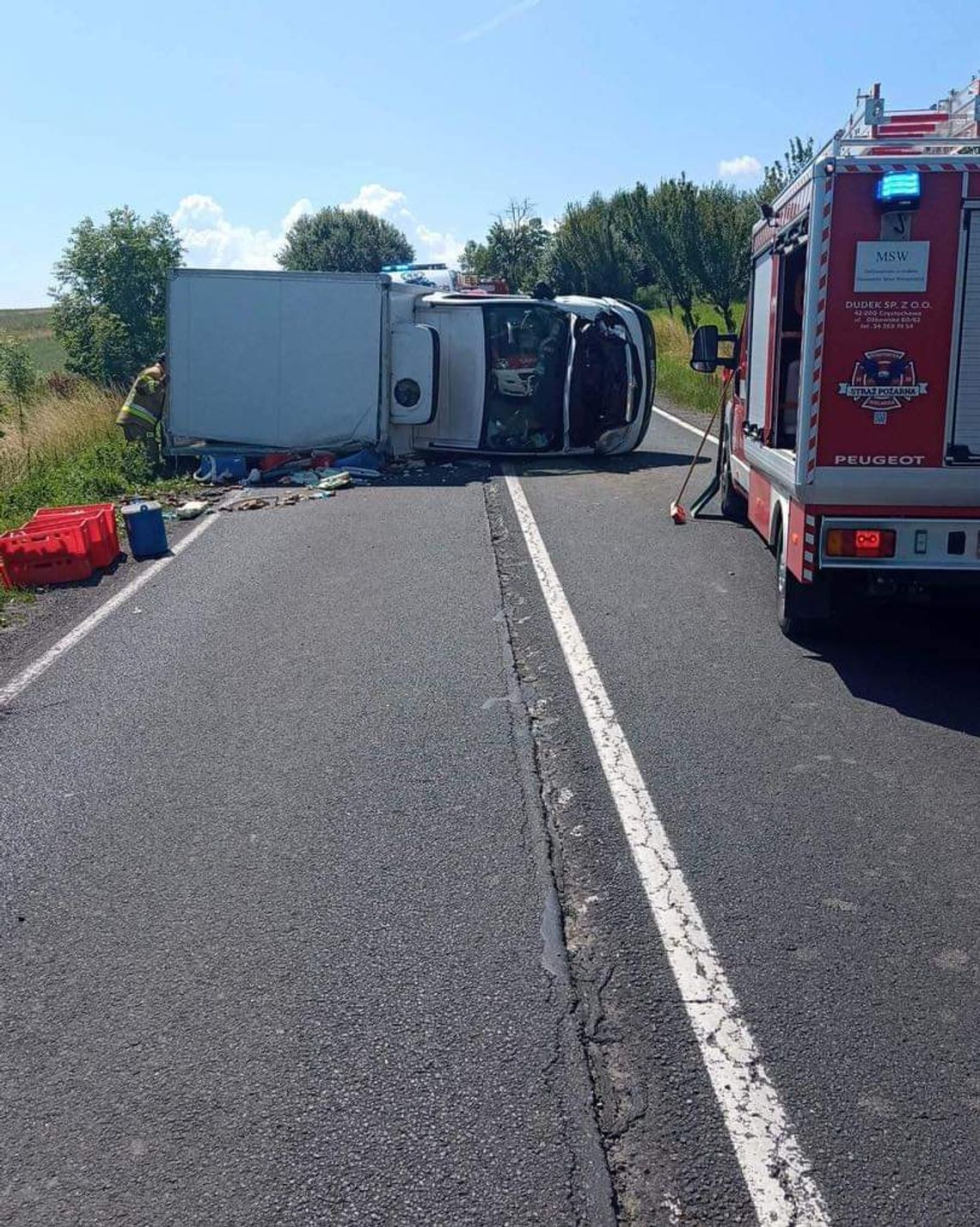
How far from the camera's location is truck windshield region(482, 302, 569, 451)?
17.5 m

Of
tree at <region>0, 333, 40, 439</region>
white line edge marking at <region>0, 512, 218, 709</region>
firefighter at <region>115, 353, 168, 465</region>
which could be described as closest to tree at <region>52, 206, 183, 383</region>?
tree at <region>0, 333, 40, 439</region>

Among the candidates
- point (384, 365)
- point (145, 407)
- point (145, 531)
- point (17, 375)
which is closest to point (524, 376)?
point (384, 365)

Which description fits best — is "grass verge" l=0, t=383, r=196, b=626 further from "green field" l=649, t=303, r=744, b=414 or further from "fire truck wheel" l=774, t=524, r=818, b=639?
"fire truck wheel" l=774, t=524, r=818, b=639

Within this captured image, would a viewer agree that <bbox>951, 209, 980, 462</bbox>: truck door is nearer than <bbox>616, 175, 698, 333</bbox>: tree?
Yes

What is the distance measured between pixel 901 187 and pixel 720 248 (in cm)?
2880

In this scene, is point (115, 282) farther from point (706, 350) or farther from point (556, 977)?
point (556, 977)

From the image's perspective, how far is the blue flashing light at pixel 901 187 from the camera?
6.47 metres

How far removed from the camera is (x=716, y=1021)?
3732mm

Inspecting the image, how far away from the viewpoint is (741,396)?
10.4m

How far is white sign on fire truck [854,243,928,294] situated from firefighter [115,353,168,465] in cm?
1265

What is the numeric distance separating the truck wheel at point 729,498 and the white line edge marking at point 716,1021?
19.9 ft

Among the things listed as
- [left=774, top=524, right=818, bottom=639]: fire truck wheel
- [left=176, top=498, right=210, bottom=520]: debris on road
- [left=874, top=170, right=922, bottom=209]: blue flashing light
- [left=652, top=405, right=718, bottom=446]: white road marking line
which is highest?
[left=874, top=170, right=922, bottom=209]: blue flashing light

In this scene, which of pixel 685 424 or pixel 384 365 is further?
pixel 685 424

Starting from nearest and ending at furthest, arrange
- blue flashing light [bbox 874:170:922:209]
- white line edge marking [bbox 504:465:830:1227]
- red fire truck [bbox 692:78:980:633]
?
1. white line edge marking [bbox 504:465:830:1227]
2. blue flashing light [bbox 874:170:922:209]
3. red fire truck [bbox 692:78:980:633]
